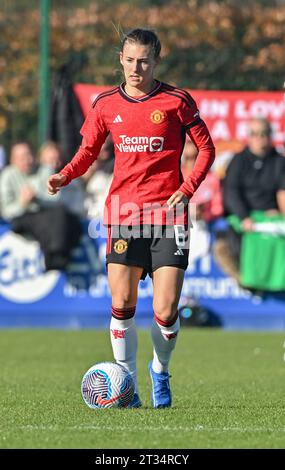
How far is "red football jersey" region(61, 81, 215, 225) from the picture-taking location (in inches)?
300

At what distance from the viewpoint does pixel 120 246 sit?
25.2ft

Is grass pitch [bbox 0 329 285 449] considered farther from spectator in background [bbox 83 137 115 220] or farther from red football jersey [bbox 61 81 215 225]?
spectator in background [bbox 83 137 115 220]

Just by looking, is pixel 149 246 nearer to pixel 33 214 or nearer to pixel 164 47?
pixel 33 214

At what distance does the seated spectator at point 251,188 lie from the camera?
15.1m

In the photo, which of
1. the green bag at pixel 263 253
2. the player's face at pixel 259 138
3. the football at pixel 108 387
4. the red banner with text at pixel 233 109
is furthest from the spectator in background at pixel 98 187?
the football at pixel 108 387

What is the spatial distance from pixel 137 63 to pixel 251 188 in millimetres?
7919

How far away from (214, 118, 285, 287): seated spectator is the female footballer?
24.3ft

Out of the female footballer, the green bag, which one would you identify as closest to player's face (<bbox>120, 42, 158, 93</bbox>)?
the female footballer

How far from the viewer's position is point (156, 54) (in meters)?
7.61

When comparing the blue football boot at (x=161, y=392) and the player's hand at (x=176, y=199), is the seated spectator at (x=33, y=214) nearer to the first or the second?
the blue football boot at (x=161, y=392)

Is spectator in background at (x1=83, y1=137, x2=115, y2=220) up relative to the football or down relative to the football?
up
